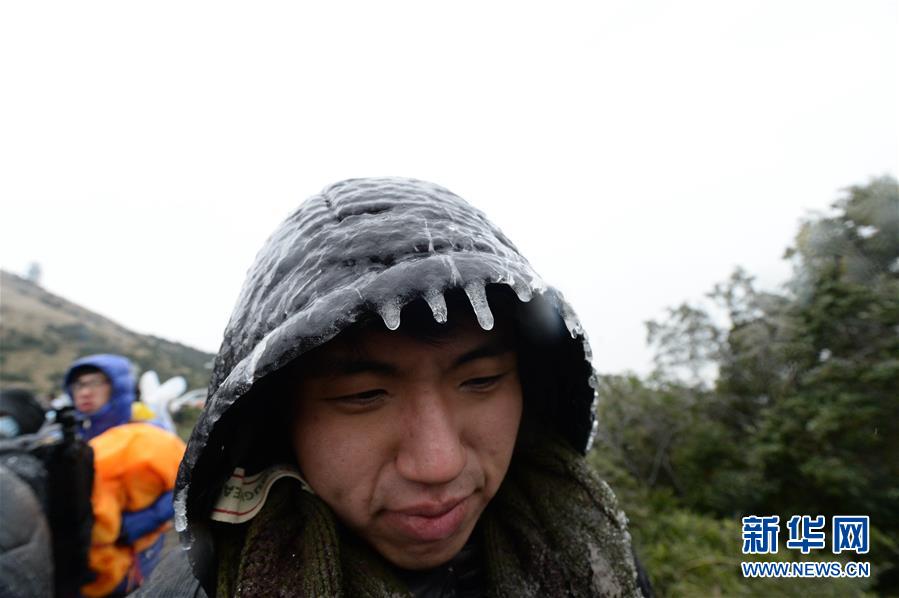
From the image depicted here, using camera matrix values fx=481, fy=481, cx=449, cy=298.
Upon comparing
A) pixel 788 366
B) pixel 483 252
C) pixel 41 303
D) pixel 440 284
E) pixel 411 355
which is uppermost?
pixel 41 303

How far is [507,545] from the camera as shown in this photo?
130 cm

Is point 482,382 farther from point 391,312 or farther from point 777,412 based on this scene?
point 777,412

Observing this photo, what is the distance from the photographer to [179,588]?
1.25 meters

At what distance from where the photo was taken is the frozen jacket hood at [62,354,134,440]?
12.0ft

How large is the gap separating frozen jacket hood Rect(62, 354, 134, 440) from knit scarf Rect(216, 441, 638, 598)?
128 inches

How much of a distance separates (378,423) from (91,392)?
3.66 m

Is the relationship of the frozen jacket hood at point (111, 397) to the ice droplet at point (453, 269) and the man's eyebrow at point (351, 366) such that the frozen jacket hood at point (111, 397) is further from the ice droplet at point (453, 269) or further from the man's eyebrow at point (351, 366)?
the ice droplet at point (453, 269)

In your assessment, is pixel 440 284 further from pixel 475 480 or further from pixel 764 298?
pixel 764 298

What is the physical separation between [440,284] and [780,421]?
30.5 feet

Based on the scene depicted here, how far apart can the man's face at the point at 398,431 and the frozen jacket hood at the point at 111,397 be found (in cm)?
335

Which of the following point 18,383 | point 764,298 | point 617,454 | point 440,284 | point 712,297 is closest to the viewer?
point 440,284

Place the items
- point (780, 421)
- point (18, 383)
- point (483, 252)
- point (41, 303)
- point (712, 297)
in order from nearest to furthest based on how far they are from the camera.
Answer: point (483, 252) < point (780, 421) < point (712, 297) < point (18, 383) < point (41, 303)

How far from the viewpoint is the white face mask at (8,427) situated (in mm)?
3094

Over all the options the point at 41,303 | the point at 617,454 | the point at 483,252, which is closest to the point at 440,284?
the point at 483,252
